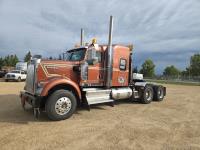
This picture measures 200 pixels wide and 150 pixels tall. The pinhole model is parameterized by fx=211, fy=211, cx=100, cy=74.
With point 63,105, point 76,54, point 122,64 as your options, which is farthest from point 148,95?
point 63,105

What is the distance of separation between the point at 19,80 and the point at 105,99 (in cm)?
2203

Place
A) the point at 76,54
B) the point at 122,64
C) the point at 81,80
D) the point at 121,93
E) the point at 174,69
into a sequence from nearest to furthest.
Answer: the point at 81,80 < the point at 76,54 < the point at 121,93 < the point at 122,64 < the point at 174,69

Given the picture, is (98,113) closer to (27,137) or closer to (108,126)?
(108,126)

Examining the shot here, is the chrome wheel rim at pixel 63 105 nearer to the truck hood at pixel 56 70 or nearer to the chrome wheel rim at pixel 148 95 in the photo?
the truck hood at pixel 56 70

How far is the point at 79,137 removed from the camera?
541 cm

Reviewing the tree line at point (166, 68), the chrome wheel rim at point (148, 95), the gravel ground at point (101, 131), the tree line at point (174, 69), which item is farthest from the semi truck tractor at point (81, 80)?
the tree line at point (166, 68)

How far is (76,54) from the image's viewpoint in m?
8.70

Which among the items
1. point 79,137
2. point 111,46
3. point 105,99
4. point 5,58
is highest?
point 5,58

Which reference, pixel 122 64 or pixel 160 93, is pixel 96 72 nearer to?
pixel 122 64

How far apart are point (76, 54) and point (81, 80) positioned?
3.97ft

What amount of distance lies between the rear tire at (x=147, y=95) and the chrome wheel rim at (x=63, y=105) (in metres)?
5.09

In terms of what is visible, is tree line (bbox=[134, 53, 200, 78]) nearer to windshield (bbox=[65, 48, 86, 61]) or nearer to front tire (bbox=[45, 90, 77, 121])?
windshield (bbox=[65, 48, 86, 61])

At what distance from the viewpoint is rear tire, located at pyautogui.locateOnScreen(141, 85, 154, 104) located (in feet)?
36.5

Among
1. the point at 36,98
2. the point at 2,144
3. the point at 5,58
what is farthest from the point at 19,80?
the point at 5,58
